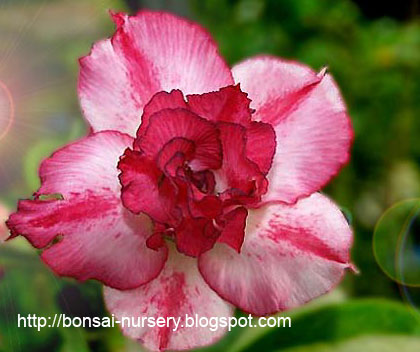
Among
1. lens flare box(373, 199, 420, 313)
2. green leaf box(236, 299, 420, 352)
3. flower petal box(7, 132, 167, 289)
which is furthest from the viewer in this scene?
lens flare box(373, 199, 420, 313)

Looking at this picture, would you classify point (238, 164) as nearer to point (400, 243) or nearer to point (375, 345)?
point (375, 345)

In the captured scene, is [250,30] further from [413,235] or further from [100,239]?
[100,239]

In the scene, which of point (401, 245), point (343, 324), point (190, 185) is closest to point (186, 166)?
point (190, 185)

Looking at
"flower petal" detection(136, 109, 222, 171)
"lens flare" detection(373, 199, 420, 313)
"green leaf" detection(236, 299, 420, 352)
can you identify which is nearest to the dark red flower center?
"flower petal" detection(136, 109, 222, 171)

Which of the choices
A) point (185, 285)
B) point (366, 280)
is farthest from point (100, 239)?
point (366, 280)

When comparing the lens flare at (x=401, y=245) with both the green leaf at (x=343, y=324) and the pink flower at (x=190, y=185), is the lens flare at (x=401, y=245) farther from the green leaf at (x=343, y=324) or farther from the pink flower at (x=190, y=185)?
the pink flower at (x=190, y=185)

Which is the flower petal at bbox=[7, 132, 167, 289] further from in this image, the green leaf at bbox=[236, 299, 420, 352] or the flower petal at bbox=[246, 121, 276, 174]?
the green leaf at bbox=[236, 299, 420, 352]
